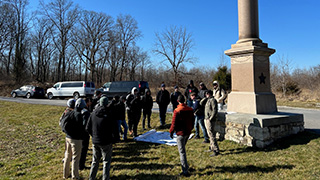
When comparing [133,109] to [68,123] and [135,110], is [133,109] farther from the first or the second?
[68,123]

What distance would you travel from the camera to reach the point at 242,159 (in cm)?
452

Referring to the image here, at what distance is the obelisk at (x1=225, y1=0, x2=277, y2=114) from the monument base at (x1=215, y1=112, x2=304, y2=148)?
56 cm

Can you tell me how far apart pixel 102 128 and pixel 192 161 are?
2.33 m

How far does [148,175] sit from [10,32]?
41308 millimetres

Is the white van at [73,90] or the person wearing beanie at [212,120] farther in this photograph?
the white van at [73,90]

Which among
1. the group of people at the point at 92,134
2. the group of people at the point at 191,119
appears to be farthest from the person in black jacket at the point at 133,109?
the group of people at the point at 92,134

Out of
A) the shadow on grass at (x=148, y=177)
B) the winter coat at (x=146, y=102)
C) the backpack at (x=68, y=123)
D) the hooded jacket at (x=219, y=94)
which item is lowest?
the shadow on grass at (x=148, y=177)

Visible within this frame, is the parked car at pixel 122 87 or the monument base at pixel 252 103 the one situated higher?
the parked car at pixel 122 87

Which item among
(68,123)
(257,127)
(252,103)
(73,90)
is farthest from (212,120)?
(73,90)

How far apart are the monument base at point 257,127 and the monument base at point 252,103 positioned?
409mm

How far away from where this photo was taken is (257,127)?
505cm

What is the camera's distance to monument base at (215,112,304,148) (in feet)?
16.4

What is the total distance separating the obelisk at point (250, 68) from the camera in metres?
5.89

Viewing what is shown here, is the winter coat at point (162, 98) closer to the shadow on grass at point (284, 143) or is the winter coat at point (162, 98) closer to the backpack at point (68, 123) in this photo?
the shadow on grass at point (284, 143)
